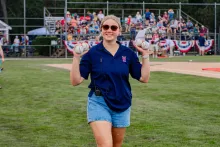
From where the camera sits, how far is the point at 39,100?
13.9m

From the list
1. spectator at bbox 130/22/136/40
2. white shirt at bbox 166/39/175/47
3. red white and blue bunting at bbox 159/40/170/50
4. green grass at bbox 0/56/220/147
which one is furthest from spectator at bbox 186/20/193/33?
green grass at bbox 0/56/220/147

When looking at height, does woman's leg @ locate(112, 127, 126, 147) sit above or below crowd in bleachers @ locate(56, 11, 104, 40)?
below

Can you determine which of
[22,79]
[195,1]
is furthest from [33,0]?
[22,79]

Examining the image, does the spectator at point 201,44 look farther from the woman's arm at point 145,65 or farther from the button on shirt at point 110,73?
the button on shirt at point 110,73

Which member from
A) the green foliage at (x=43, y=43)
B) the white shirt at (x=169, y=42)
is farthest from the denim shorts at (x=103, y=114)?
the green foliage at (x=43, y=43)

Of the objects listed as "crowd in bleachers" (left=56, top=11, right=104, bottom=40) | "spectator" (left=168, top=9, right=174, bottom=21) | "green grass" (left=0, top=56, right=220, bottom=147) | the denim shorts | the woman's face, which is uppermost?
"spectator" (left=168, top=9, right=174, bottom=21)

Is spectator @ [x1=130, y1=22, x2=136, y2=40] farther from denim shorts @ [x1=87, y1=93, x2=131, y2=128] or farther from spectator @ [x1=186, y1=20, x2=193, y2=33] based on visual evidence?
denim shorts @ [x1=87, y1=93, x2=131, y2=128]

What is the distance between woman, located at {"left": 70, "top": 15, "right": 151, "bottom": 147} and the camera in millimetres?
5895

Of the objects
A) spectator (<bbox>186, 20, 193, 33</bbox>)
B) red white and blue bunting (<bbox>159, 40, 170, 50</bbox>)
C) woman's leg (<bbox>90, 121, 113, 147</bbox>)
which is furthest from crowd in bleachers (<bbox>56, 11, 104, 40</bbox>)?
woman's leg (<bbox>90, 121, 113, 147</bbox>)

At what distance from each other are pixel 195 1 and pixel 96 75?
56.2 m

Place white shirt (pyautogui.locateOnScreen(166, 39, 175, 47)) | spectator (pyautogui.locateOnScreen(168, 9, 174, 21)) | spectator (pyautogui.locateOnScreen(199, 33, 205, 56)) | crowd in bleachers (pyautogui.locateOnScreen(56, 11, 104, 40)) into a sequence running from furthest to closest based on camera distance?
spectator (pyautogui.locateOnScreen(168, 9, 174, 21)) → spectator (pyautogui.locateOnScreen(199, 33, 205, 56)) → white shirt (pyautogui.locateOnScreen(166, 39, 175, 47)) → crowd in bleachers (pyautogui.locateOnScreen(56, 11, 104, 40))

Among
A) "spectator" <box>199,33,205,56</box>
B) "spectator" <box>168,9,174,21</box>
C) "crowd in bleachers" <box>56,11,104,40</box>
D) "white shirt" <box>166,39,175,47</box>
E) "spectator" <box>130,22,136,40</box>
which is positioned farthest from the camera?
"spectator" <box>168,9,174,21</box>

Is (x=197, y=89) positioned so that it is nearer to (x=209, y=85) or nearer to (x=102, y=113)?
(x=209, y=85)

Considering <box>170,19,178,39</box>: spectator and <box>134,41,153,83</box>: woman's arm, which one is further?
<box>170,19,178,39</box>: spectator
